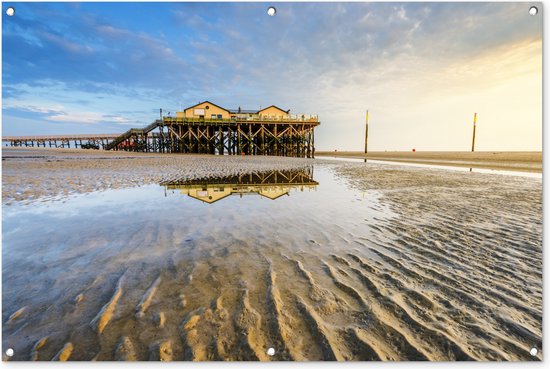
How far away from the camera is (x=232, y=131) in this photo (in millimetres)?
41312

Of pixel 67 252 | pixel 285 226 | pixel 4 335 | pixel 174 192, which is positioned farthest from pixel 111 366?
pixel 174 192

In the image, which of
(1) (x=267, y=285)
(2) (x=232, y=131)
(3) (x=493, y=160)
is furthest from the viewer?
(2) (x=232, y=131)

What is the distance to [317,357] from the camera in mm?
1800

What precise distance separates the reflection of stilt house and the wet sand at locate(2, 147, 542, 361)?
34588 millimetres

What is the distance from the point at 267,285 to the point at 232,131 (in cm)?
4019

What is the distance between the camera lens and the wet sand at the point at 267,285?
6.15 ft

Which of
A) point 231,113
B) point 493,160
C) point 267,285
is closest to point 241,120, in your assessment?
point 231,113

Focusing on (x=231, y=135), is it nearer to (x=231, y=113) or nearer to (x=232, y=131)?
(x=232, y=131)

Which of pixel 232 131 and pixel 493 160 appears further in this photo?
pixel 232 131

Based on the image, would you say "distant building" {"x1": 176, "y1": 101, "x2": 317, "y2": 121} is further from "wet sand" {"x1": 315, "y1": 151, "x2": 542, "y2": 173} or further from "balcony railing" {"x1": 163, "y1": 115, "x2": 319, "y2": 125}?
"wet sand" {"x1": 315, "y1": 151, "x2": 542, "y2": 173}

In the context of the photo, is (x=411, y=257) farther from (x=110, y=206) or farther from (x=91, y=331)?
(x=110, y=206)

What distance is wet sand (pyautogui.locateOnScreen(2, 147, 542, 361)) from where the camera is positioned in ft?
6.15

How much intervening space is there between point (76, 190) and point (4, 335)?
6.58 meters

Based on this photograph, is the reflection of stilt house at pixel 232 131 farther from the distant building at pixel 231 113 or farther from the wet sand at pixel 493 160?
the wet sand at pixel 493 160
